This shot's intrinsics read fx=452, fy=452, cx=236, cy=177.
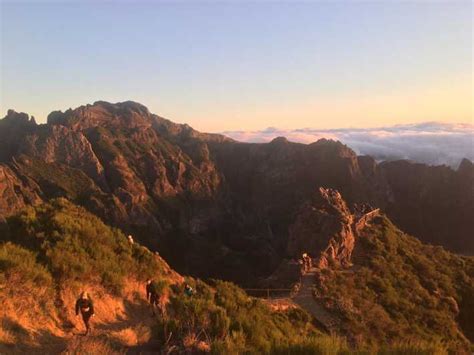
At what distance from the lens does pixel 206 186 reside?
471ft

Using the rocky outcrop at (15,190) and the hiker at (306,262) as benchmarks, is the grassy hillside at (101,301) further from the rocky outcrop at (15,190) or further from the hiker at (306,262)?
the rocky outcrop at (15,190)

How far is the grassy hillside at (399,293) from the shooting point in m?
23.5

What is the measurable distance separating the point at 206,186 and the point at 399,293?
116241 millimetres

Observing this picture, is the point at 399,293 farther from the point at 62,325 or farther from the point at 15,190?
the point at 15,190

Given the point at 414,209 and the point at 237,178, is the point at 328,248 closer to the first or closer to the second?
the point at 414,209

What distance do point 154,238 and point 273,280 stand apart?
261ft

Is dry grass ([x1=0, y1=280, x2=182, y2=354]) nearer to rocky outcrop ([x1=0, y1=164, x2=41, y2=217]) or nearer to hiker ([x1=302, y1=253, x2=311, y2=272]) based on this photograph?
hiker ([x1=302, y1=253, x2=311, y2=272])

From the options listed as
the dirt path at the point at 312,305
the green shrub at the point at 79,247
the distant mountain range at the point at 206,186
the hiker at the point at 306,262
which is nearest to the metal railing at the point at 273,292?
the dirt path at the point at 312,305

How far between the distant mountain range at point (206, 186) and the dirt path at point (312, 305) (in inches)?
2436

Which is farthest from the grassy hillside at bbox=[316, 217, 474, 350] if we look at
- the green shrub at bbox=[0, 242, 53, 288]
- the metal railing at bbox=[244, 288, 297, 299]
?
the green shrub at bbox=[0, 242, 53, 288]

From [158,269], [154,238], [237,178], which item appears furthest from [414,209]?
[158,269]

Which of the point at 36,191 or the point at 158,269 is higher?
the point at 158,269

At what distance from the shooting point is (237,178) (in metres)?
162

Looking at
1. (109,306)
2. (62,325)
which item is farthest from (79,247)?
(62,325)
